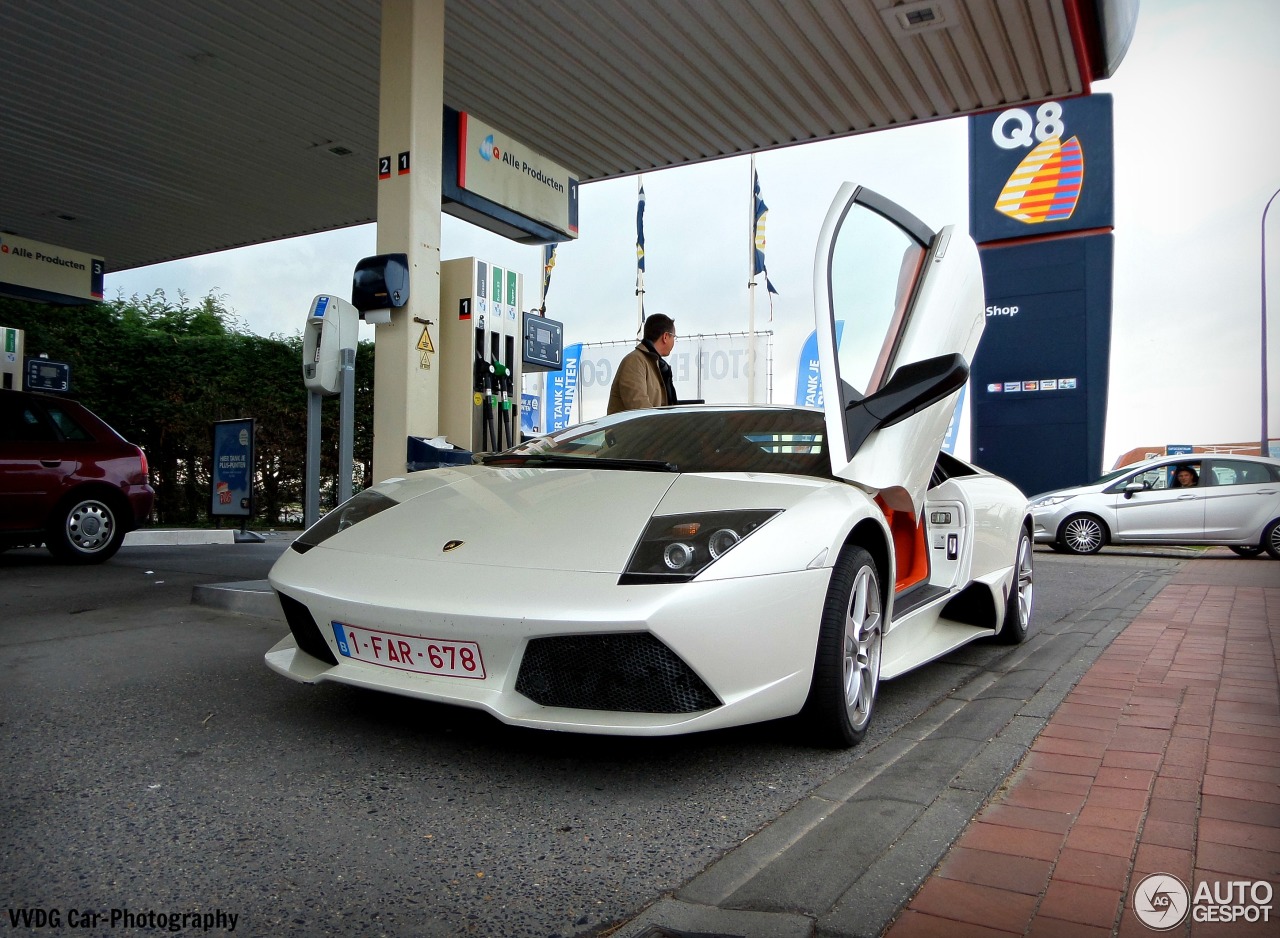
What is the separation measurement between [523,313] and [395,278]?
60.9 inches

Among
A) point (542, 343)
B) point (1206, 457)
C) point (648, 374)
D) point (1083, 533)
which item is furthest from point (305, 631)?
point (1206, 457)

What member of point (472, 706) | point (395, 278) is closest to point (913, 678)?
point (472, 706)

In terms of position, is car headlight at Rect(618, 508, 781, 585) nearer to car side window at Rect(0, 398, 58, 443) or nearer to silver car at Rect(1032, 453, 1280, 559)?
car side window at Rect(0, 398, 58, 443)

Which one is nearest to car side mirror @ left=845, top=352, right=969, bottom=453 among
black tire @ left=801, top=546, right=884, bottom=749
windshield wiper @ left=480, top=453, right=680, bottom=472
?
black tire @ left=801, top=546, right=884, bottom=749

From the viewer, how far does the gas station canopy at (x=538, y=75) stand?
22.4 feet

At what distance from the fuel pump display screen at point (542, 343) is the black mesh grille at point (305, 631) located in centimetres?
452

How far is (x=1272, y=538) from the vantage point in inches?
452

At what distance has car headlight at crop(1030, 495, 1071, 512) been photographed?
1252 cm

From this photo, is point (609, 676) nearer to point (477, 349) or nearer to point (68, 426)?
point (477, 349)

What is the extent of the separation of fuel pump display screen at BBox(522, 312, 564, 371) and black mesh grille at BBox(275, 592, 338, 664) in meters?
4.52

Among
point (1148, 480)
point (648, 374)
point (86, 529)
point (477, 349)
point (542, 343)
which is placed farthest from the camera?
point (1148, 480)

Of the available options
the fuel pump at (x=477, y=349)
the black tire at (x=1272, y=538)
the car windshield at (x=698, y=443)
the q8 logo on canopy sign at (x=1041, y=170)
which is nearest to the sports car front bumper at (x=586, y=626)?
the car windshield at (x=698, y=443)

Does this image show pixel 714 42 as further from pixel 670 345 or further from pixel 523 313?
pixel 670 345

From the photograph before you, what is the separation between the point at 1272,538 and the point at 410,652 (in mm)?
12332
